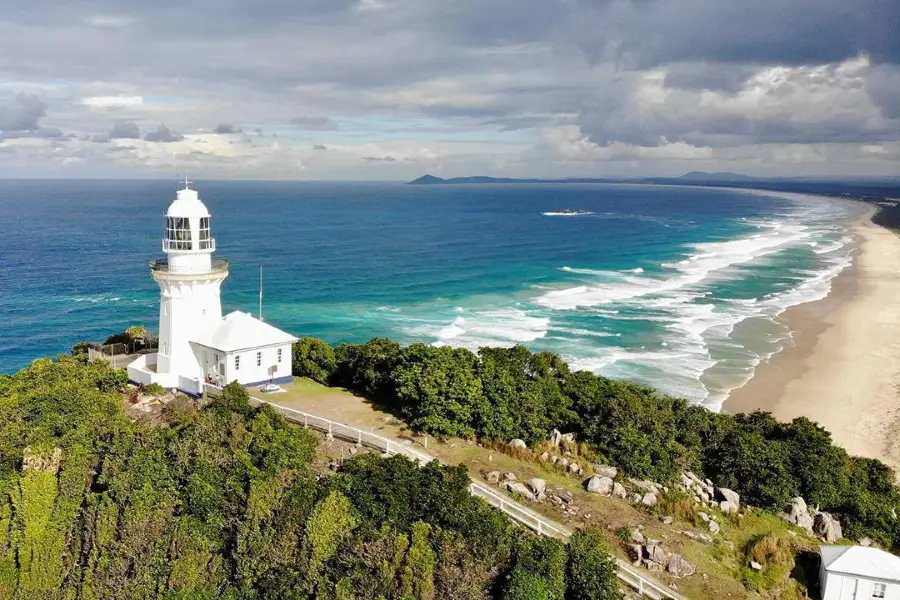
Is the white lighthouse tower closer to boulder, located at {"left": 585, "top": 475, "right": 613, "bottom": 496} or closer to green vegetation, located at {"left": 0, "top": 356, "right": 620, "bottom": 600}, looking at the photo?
green vegetation, located at {"left": 0, "top": 356, "right": 620, "bottom": 600}

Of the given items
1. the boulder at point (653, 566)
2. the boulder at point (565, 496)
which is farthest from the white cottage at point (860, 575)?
the boulder at point (565, 496)

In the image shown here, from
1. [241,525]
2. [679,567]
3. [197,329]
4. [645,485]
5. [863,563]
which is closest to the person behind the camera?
[863,563]

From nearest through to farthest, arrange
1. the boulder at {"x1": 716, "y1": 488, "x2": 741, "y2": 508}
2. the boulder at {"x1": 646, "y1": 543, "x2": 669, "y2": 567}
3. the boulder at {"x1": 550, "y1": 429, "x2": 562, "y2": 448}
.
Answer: the boulder at {"x1": 646, "y1": 543, "x2": 669, "y2": 567} → the boulder at {"x1": 716, "y1": 488, "x2": 741, "y2": 508} → the boulder at {"x1": 550, "y1": 429, "x2": 562, "y2": 448}

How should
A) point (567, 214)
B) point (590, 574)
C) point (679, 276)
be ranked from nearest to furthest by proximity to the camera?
point (590, 574) → point (679, 276) → point (567, 214)

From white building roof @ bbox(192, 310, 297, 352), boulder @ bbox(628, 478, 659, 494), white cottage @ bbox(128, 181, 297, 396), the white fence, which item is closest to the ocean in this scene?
boulder @ bbox(628, 478, 659, 494)

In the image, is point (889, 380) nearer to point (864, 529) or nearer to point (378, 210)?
point (864, 529)

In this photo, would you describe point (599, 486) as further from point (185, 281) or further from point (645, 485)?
point (185, 281)

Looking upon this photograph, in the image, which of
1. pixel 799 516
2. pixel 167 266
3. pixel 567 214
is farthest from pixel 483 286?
pixel 567 214

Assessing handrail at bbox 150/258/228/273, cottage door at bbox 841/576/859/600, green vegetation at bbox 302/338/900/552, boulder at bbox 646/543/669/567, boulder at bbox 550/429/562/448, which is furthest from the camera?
handrail at bbox 150/258/228/273
